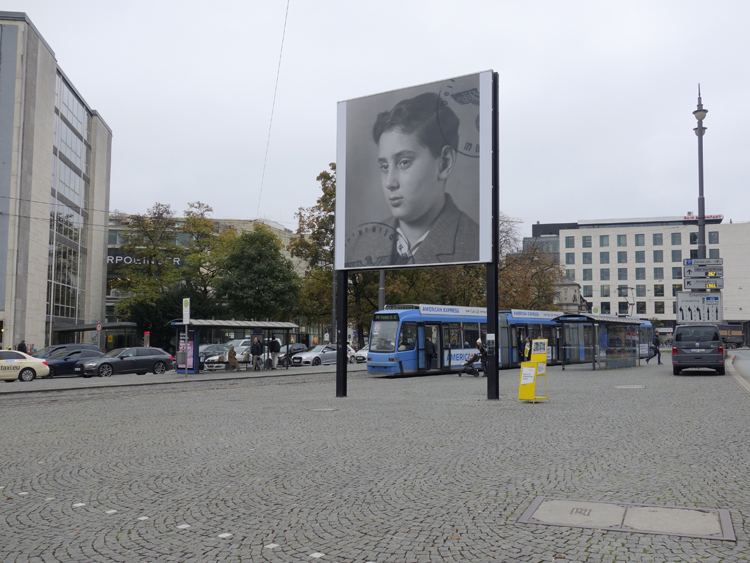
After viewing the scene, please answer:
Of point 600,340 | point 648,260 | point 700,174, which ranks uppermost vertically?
point 648,260

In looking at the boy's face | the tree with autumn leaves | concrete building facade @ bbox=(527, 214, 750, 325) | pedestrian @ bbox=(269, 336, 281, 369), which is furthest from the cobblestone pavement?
concrete building facade @ bbox=(527, 214, 750, 325)

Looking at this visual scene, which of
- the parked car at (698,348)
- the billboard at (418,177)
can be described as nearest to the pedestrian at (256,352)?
the billboard at (418,177)

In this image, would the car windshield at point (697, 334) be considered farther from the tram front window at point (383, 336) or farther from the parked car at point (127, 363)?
the parked car at point (127, 363)

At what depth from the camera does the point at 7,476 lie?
7.64 metres

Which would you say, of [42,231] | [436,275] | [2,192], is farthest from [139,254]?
[436,275]

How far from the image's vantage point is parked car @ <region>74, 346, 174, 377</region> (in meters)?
31.9

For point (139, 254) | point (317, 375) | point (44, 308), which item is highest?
point (139, 254)

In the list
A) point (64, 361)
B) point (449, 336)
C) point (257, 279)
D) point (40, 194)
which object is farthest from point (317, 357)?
point (40, 194)

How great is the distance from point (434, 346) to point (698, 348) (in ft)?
36.7

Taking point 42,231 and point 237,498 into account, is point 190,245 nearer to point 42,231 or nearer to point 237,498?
point 42,231

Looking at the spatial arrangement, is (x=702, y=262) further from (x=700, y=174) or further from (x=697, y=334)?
(x=697, y=334)

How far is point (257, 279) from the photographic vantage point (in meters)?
53.1

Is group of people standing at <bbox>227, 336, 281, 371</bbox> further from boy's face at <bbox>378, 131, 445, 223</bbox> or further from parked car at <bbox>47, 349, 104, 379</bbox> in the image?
boy's face at <bbox>378, 131, 445, 223</bbox>

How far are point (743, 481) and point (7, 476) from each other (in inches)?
308
